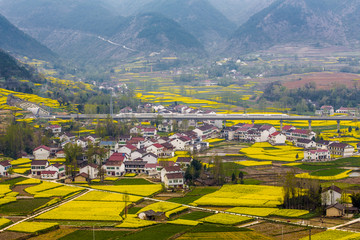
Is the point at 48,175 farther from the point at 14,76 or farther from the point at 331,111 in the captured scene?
the point at 14,76

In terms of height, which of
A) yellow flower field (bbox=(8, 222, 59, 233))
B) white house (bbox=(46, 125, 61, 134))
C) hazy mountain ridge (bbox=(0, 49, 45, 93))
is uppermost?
hazy mountain ridge (bbox=(0, 49, 45, 93))

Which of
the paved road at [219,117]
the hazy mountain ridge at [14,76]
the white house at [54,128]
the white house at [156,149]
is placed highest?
the hazy mountain ridge at [14,76]

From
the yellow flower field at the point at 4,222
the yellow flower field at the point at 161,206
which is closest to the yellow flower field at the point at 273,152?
the yellow flower field at the point at 161,206

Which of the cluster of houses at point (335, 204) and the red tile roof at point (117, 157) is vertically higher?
the red tile roof at point (117, 157)

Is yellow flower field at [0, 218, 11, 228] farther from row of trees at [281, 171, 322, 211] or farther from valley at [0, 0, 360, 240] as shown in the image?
row of trees at [281, 171, 322, 211]

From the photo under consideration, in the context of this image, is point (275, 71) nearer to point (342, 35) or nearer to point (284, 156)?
point (342, 35)

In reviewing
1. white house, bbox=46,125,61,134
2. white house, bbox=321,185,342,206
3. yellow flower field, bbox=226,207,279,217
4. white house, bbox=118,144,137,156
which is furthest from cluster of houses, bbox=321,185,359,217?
white house, bbox=46,125,61,134

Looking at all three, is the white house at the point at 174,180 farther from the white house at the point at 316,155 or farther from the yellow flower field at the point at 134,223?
the white house at the point at 316,155
